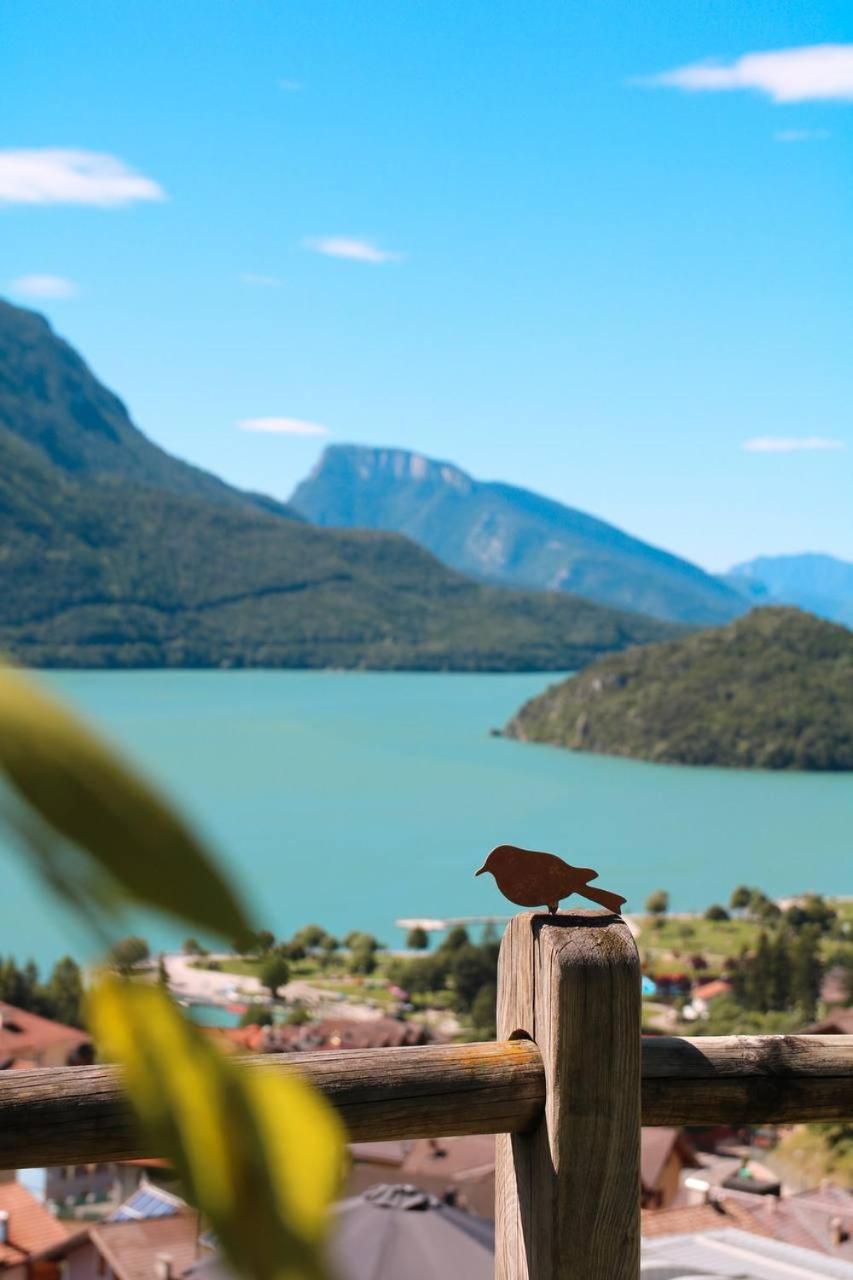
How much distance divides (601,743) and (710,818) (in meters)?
14.2

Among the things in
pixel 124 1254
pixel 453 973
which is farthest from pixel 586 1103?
pixel 453 973

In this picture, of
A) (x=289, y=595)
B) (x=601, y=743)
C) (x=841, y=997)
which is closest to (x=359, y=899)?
(x=841, y=997)

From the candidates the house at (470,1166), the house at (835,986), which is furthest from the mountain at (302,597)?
the house at (470,1166)

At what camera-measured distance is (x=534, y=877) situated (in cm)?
96

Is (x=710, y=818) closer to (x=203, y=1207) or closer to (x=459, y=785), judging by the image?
(x=459, y=785)

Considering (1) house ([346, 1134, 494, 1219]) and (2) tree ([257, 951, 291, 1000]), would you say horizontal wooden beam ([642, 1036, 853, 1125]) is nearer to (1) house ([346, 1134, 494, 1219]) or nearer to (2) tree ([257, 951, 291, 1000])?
(2) tree ([257, 951, 291, 1000])

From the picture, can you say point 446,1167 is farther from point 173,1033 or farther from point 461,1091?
point 173,1033

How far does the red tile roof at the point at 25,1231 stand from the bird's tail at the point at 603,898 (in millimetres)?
1033

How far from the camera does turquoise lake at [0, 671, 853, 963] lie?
44.4 meters

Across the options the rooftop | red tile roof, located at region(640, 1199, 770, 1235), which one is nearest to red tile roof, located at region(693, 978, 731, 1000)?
red tile roof, located at region(640, 1199, 770, 1235)

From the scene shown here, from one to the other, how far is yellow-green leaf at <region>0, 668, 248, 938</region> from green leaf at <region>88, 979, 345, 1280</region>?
0.8 inches

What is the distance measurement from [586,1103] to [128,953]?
0.87 metres

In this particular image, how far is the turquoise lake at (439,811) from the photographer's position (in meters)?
44.4

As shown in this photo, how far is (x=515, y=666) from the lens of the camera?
9981 centimetres
